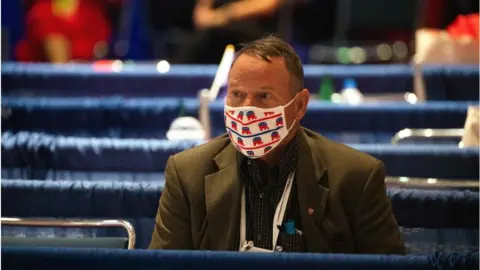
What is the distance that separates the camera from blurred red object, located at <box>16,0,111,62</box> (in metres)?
8.65

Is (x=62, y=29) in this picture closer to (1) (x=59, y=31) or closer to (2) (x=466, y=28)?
(1) (x=59, y=31)

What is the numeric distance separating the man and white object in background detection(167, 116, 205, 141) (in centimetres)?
164

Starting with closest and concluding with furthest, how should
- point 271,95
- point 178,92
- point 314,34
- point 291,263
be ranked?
point 291,263 → point 271,95 → point 178,92 → point 314,34

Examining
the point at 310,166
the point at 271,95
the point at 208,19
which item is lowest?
the point at 310,166

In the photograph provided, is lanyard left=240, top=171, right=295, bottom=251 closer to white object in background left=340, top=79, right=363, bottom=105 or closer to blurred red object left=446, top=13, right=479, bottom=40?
white object in background left=340, top=79, right=363, bottom=105

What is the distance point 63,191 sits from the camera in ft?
10.2

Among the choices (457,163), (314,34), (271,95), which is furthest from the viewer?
(314,34)

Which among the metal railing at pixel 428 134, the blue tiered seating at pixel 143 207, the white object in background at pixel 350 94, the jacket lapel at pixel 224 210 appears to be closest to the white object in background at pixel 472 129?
the metal railing at pixel 428 134

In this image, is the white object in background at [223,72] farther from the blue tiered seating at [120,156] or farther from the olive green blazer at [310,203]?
the olive green blazer at [310,203]

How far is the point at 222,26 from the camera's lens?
6.71 m

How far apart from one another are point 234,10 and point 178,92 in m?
1.58

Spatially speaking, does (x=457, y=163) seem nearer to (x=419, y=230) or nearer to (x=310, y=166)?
(x=419, y=230)

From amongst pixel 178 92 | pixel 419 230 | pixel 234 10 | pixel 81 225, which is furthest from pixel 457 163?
pixel 234 10

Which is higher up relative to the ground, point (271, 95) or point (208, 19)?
point (208, 19)
